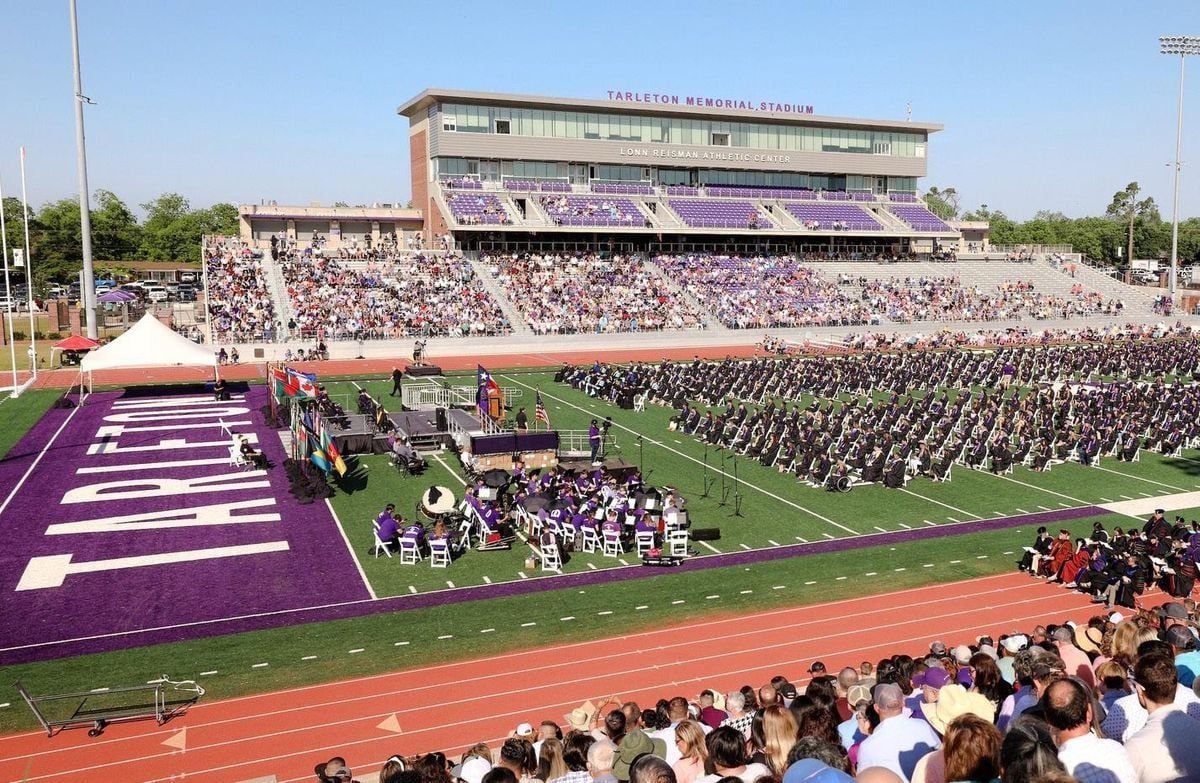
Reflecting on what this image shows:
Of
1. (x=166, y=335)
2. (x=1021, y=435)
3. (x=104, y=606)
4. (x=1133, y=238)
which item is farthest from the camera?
(x=1133, y=238)

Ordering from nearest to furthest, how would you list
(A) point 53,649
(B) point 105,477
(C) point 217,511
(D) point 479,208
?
(A) point 53,649 < (C) point 217,511 < (B) point 105,477 < (D) point 479,208

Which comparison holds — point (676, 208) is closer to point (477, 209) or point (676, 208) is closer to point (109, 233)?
point (477, 209)

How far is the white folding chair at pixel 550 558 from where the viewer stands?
18.1 metres

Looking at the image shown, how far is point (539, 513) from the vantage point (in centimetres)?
1894

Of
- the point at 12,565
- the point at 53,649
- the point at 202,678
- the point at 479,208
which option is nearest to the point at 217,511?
the point at 12,565

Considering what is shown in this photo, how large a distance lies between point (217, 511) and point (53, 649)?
7.63 meters

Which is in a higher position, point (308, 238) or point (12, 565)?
point (308, 238)

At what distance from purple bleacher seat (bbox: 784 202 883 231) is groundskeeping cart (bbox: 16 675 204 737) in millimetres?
69126

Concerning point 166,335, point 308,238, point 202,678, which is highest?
point 308,238

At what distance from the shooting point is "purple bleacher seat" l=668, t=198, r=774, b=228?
72.2m

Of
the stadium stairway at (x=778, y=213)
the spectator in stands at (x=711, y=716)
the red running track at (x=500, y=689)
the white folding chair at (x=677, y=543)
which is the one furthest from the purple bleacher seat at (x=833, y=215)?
the spectator in stands at (x=711, y=716)

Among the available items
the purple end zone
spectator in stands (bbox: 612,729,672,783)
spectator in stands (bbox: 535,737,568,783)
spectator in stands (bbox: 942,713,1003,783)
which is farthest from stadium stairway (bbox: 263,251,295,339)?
spectator in stands (bbox: 942,713,1003,783)

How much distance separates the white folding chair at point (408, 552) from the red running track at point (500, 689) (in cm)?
475

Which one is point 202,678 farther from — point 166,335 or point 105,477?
point 166,335
